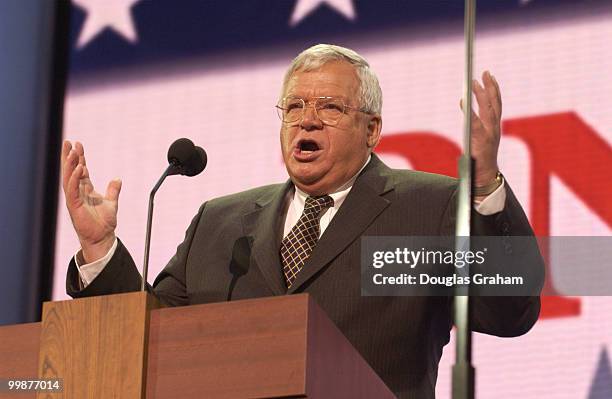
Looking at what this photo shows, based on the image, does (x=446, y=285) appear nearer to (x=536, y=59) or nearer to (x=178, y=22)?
(x=536, y=59)

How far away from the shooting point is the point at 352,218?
111 inches

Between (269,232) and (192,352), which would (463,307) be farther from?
(269,232)

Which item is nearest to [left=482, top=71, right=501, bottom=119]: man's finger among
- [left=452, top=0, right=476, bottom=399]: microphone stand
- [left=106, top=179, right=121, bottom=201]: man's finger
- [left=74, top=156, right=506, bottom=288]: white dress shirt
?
[left=74, top=156, right=506, bottom=288]: white dress shirt

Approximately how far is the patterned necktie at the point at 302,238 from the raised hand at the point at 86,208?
467mm

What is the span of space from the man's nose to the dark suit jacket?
18 cm

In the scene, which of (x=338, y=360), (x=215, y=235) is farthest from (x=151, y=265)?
(x=338, y=360)

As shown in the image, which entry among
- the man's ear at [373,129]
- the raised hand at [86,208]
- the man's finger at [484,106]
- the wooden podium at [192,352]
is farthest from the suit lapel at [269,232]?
the man's finger at [484,106]

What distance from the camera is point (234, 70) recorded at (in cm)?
436

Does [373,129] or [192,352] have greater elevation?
[373,129]

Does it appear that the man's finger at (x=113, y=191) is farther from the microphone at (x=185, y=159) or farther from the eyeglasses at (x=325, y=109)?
the eyeglasses at (x=325, y=109)

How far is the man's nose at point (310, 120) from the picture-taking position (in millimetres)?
2943

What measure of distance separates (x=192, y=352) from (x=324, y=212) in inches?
41.5

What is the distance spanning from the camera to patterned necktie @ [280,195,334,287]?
9.03 feet

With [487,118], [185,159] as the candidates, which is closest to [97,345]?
[185,159]
